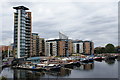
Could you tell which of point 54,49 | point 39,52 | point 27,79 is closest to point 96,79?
point 27,79

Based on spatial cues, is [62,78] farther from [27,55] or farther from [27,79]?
[27,55]

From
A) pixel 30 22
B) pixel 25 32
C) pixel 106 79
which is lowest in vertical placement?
pixel 106 79

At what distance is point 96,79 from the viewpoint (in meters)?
22.3

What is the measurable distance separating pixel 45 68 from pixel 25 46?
16608 mm

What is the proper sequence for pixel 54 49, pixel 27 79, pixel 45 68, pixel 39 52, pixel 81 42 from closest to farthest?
1. pixel 27 79
2. pixel 45 68
3. pixel 39 52
4. pixel 54 49
5. pixel 81 42

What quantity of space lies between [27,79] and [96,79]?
11.1 metres

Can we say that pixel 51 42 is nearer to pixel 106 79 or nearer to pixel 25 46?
pixel 25 46

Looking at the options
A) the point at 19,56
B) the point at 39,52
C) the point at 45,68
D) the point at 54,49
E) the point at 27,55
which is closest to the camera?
the point at 45,68

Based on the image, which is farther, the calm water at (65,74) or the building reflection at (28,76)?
the calm water at (65,74)

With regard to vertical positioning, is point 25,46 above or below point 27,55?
above

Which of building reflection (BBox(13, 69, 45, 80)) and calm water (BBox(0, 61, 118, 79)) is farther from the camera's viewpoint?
calm water (BBox(0, 61, 118, 79))

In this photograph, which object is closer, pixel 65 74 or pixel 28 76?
pixel 28 76

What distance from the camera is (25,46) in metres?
45.5

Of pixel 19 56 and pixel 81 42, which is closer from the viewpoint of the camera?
pixel 19 56
